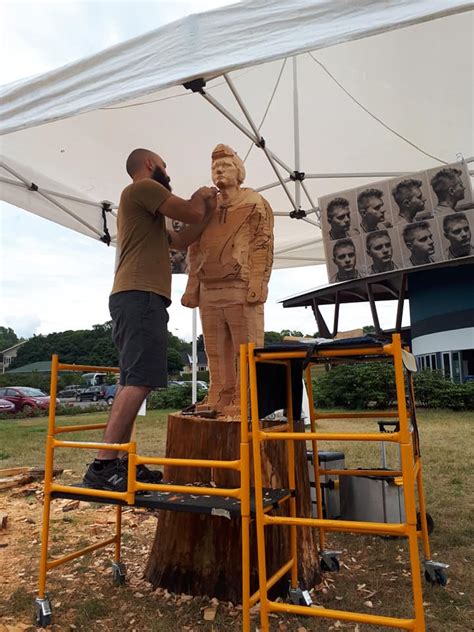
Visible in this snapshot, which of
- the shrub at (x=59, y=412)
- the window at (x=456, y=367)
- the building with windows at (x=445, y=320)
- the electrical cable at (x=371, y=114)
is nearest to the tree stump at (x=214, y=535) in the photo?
the electrical cable at (x=371, y=114)

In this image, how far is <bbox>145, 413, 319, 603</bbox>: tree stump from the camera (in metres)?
2.32

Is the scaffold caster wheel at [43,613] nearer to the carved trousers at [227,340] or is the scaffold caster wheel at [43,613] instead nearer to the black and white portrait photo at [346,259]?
the carved trousers at [227,340]

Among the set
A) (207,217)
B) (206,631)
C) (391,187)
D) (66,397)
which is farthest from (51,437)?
(66,397)

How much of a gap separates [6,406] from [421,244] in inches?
491

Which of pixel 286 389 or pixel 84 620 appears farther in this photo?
pixel 286 389

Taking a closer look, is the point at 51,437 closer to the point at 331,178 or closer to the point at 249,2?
the point at 249,2

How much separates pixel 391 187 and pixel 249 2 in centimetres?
316

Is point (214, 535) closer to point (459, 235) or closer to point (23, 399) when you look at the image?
point (459, 235)

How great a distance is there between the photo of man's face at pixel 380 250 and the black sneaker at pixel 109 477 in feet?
11.7

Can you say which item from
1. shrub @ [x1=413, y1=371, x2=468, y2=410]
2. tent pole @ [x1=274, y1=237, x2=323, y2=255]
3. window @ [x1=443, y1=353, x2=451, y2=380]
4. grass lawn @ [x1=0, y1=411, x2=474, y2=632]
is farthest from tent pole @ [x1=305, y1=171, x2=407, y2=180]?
window @ [x1=443, y1=353, x2=451, y2=380]

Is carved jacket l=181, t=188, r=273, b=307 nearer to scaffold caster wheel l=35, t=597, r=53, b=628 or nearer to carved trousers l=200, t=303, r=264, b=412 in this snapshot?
carved trousers l=200, t=303, r=264, b=412

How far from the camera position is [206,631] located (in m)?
2.06

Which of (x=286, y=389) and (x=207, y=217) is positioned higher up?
(x=207, y=217)

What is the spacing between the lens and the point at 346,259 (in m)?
5.08
